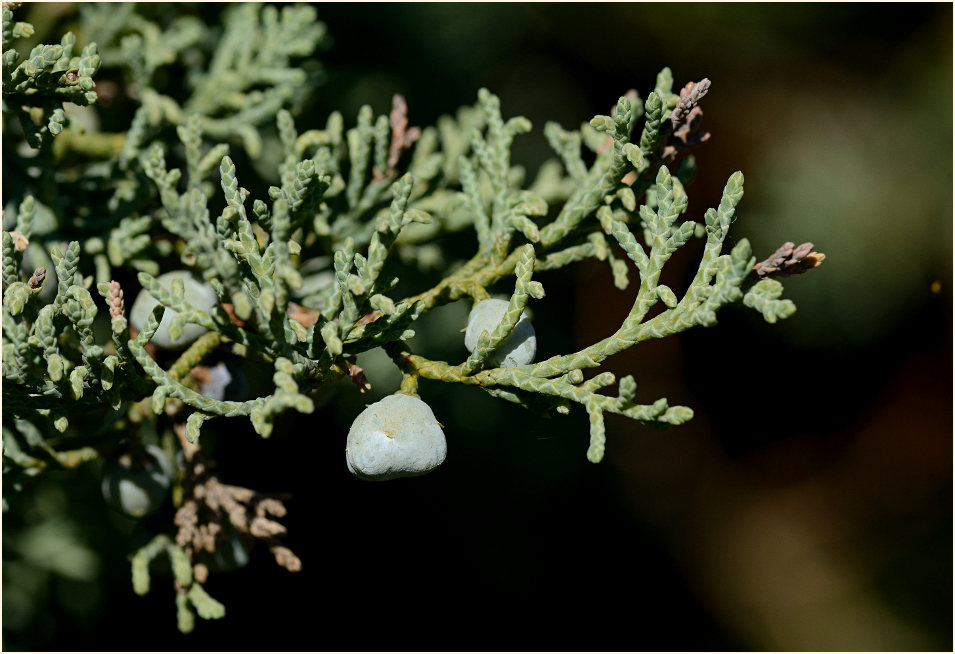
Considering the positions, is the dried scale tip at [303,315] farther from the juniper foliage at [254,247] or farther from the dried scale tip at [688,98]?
the dried scale tip at [688,98]

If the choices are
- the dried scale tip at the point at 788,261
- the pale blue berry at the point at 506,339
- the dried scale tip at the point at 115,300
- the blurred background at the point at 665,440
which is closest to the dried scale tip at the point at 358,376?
the pale blue berry at the point at 506,339

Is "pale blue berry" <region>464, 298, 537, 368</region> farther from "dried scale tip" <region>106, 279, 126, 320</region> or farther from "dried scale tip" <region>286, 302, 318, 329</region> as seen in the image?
"dried scale tip" <region>106, 279, 126, 320</region>

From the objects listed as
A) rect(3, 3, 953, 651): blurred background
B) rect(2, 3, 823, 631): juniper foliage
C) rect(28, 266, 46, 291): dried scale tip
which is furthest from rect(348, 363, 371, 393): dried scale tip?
rect(3, 3, 953, 651): blurred background

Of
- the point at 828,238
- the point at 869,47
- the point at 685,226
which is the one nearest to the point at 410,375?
the point at 685,226

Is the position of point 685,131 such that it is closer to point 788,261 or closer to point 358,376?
point 788,261

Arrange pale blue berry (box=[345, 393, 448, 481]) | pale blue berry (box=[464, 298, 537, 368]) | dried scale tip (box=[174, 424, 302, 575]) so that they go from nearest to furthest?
pale blue berry (box=[345, 393, 448, 481]) → pale blue berry (box=[464, 298, 537, 368]) → dried scale tip (box=[174, 424, 302, 575])
